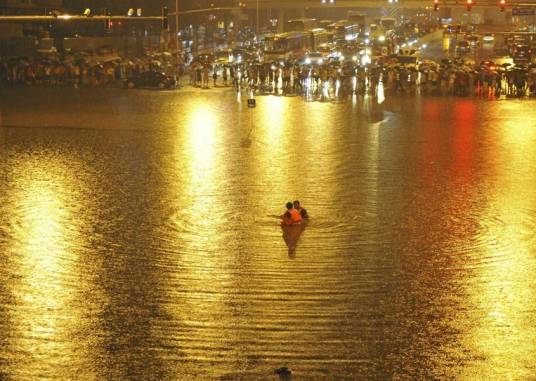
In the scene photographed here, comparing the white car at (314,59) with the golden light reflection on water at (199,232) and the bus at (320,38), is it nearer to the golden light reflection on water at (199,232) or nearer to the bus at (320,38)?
the bus at (320,38)

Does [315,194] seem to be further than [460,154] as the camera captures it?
No

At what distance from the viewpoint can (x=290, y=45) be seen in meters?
66.8

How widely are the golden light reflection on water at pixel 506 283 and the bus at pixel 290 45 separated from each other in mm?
40503

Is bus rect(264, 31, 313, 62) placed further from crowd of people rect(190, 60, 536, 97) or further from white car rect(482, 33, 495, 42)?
white car rect(482, 33, 495, 42)

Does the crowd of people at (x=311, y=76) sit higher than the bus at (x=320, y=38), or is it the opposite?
the bus at (x=320, y=38)

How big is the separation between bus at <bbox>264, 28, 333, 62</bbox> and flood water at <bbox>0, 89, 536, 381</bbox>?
3352 cm

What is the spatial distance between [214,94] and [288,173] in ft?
75.4

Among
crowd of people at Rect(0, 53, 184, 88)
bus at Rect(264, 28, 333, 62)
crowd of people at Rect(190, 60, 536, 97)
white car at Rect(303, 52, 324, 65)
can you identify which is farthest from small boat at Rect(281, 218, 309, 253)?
bus at Rect(264, 28, 333, 62)

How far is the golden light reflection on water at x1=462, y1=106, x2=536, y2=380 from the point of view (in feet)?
37.0

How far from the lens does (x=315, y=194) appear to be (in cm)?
2039

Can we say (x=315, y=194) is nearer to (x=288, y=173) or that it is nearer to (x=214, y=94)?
(x=288, y=173)

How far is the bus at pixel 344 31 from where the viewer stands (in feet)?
269

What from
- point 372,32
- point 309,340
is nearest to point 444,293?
point 309,340

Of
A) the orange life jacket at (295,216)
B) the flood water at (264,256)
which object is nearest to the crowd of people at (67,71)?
the flood water at (264,256)
